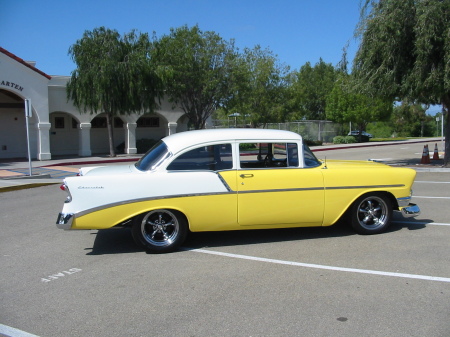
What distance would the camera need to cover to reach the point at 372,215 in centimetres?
711

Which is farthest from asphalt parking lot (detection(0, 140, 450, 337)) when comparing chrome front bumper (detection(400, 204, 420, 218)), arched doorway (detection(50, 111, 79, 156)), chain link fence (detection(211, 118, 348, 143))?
chain link fence (detection(211, 118, 348, 143))

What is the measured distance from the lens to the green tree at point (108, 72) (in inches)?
1019

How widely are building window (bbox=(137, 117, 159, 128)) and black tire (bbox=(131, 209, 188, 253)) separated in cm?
2765

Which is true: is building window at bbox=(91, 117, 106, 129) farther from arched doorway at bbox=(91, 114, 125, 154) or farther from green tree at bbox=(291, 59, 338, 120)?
green tree at bbox=(291, 59, 338, 120)

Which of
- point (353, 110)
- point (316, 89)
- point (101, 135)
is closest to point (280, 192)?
point (101, 135)

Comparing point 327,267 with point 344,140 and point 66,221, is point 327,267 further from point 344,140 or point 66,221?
point 344,140

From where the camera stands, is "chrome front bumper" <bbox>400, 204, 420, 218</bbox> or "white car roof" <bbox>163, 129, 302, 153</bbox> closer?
"white car roof" <bbox>163, 129, 302, 153</bbox>

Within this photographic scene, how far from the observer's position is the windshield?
6.44 m

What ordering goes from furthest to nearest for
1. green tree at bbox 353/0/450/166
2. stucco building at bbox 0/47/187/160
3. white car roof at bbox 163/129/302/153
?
stucco building at bbox 0/47/187/160, green tree at bbox 353/0/450/166, white car roof at bbox 163/129/302/153

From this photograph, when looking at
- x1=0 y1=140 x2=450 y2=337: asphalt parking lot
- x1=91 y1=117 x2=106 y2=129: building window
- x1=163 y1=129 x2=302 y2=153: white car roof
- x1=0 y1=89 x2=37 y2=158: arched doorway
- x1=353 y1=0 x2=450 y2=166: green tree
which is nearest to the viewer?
x1=0 y1=140 x2=450 y2=337: asphalt parking lot

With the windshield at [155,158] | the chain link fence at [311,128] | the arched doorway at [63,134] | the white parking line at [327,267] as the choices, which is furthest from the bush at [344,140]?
the white parking line at [327,267]

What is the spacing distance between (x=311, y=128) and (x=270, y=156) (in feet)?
130

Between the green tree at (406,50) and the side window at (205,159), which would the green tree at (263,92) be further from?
the side window at (205,159)

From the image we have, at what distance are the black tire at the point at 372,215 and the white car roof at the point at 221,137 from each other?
145cm
